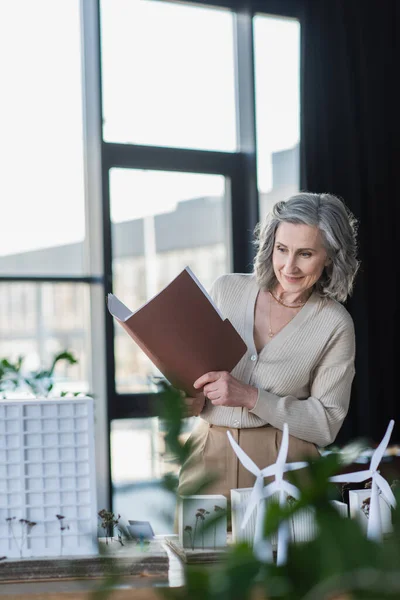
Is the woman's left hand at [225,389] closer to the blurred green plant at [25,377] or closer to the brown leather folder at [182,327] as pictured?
the brown leather folder at [182,327]

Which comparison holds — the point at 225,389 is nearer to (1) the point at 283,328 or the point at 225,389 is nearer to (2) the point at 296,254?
(1) the point at 283,328

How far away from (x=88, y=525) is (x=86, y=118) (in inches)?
128

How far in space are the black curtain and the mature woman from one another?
2.50 metres

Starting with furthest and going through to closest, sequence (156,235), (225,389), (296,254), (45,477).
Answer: (156,235), (296,254), (225,389), (45,477)

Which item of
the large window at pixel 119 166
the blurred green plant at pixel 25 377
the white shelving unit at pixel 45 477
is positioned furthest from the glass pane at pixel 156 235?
the white shelving unit at pixel 45 477

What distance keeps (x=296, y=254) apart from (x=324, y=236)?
0.09m

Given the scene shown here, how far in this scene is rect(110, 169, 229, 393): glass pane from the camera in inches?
169

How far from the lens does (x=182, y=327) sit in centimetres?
171

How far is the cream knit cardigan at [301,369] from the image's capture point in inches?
76.5

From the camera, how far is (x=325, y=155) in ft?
14.8

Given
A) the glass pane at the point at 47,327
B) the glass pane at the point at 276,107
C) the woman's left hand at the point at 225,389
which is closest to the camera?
the woman's left hand at the point at 225,389

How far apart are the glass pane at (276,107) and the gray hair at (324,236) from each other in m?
2.60

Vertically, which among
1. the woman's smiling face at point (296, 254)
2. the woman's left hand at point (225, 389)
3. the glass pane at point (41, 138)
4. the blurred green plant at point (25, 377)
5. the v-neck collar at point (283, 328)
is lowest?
the blurred green plant at point (25, 377)

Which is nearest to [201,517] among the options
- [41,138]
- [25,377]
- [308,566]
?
[308,566]
